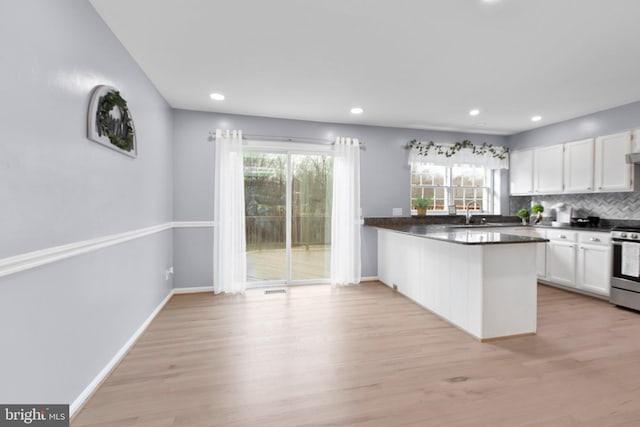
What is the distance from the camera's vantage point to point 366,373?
2188mm

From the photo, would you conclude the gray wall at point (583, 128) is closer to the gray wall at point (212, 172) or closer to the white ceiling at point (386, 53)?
the white ceiling at point (386, 53)

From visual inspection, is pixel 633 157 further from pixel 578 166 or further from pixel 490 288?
pixel 490 288

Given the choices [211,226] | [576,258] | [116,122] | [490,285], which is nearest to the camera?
[116,122]

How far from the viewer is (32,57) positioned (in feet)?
4.57

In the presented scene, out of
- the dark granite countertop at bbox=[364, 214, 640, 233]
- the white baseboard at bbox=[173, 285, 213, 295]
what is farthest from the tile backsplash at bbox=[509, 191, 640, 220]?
the white baseboard at bbox=[173, 285, 213, 295]

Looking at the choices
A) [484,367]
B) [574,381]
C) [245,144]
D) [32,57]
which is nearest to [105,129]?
[32,57]

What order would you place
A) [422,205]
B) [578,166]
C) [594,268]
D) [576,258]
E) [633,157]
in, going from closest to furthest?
1. [633,157]
2. [594,268]
3. [576,258]
4. [578,166]
5. [422,205]

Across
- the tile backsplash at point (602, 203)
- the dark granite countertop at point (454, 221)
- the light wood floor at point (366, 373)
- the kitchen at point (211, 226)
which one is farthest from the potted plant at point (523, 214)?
the light wood floor at point (366, 373)

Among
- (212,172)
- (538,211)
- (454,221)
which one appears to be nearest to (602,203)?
(538,211)

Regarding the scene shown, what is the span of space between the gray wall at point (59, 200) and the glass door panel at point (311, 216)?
2371 mm

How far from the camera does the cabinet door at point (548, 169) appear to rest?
462cm

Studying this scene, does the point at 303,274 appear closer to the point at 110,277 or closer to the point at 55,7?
the point at 110,277

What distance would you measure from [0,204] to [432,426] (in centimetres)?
231

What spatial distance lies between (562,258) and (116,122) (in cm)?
559
